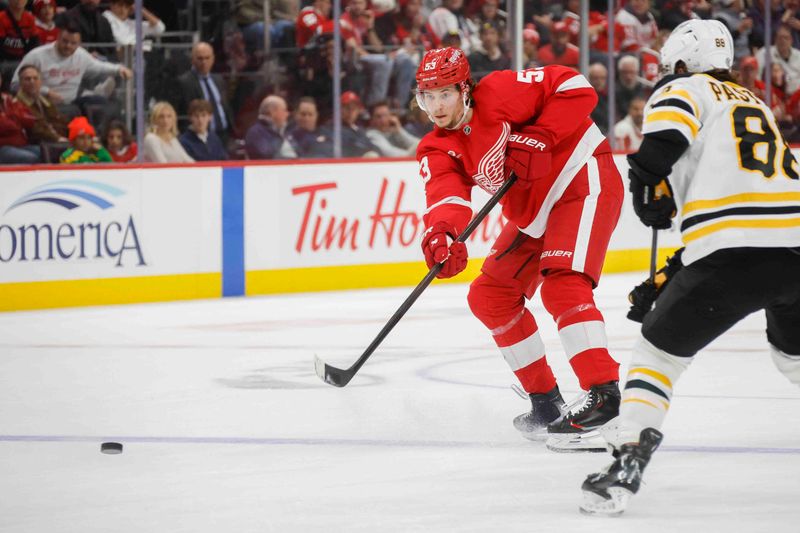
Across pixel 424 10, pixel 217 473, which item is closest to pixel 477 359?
pixel 217 473

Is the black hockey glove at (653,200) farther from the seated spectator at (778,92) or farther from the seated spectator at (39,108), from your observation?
the seated spectator at (778,92)

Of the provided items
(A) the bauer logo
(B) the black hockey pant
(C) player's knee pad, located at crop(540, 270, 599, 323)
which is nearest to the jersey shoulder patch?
(B) the black hockey pant

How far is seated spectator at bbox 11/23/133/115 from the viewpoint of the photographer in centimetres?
807

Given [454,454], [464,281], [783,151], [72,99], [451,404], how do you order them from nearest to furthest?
[783,151] < [454,454] < [451,404] < [72,99] < [464,281]

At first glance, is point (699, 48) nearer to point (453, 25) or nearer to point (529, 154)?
point (529, 154)

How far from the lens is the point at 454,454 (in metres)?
4.08

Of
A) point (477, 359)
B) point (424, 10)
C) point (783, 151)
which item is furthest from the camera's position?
point (424, 10)

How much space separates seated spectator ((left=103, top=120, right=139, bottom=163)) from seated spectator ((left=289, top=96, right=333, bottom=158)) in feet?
3.94

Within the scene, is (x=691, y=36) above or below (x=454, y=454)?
above

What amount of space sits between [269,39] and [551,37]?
87.5 inches

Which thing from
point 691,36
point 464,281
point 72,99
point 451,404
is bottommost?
point 464,281

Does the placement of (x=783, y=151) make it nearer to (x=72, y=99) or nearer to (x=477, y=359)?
(x=477, y=359)

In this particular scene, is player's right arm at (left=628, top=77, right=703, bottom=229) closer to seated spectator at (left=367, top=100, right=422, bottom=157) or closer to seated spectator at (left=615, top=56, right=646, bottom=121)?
seated spectator at (left=367, top=100, right=422, bottom=157)

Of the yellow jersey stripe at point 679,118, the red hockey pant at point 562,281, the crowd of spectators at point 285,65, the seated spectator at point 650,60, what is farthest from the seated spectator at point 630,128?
the yellow jersey stripe at point 679,118
